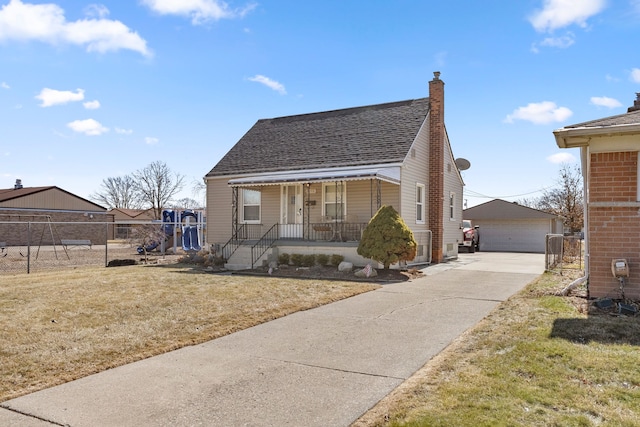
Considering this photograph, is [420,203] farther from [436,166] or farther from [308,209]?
[308,209]

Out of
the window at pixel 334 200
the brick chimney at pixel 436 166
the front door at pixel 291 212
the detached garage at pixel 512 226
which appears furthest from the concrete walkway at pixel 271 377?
the detached garage at pixel 512 226

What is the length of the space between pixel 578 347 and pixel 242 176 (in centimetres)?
1591

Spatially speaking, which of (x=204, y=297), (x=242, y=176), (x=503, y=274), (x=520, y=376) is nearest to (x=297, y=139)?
(x=242, y=176)

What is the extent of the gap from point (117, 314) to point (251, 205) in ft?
38.5

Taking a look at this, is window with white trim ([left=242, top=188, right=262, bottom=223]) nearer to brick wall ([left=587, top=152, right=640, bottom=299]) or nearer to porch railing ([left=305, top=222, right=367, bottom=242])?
porch railing ([left=305, top=222, right=367, bottom=242])

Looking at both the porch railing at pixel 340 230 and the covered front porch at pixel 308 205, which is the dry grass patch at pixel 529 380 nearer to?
the covered front porch at pixel 308 205

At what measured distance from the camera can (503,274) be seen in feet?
46.0

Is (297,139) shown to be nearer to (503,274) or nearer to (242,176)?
(242,176)

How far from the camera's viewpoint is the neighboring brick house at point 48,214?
124 ft

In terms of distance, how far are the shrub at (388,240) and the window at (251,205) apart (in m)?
7.06

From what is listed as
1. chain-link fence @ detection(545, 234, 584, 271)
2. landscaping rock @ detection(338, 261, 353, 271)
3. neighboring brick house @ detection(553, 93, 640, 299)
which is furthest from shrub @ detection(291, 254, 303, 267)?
neighboring brick house @ detection(553, 93, 640, 299)

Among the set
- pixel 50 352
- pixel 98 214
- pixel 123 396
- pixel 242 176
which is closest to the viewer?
pixel 123 396

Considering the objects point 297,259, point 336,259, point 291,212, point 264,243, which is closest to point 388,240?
point 336,259

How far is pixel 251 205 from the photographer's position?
64.0 feet
